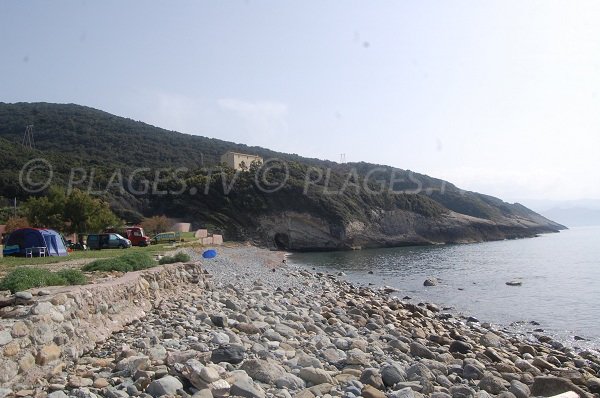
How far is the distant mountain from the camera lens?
262ft

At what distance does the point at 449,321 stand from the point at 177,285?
9.97 meters

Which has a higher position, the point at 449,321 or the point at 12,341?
the point at 12,341

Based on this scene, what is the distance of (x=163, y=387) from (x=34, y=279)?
209 inches

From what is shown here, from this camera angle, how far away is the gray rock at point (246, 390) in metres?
6.58

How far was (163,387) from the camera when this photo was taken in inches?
256

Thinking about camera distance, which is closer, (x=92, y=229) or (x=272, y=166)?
(x=92, y=229)

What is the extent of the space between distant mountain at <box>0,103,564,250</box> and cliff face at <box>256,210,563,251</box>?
7.1 inches

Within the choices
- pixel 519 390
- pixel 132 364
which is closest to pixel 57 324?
pixel 132 364

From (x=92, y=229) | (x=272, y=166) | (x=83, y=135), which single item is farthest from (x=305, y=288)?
(x=83, y=135)

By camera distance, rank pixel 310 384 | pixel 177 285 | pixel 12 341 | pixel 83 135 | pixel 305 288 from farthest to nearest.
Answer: pixel 83 135, pixel 305 288, pixel 177 285, pixel 310 384, pixel 12 341

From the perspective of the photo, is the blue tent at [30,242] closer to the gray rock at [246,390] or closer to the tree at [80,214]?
the tree at [80,214]

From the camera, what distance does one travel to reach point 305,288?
76.8 ft

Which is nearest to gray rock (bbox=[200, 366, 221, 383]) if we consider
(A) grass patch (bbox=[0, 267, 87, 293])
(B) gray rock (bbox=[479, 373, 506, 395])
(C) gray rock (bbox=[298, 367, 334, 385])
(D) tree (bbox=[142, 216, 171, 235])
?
(C) gray rock (bbox=[298, 367, 334, 385])

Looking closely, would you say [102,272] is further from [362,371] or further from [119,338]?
[362,371]
